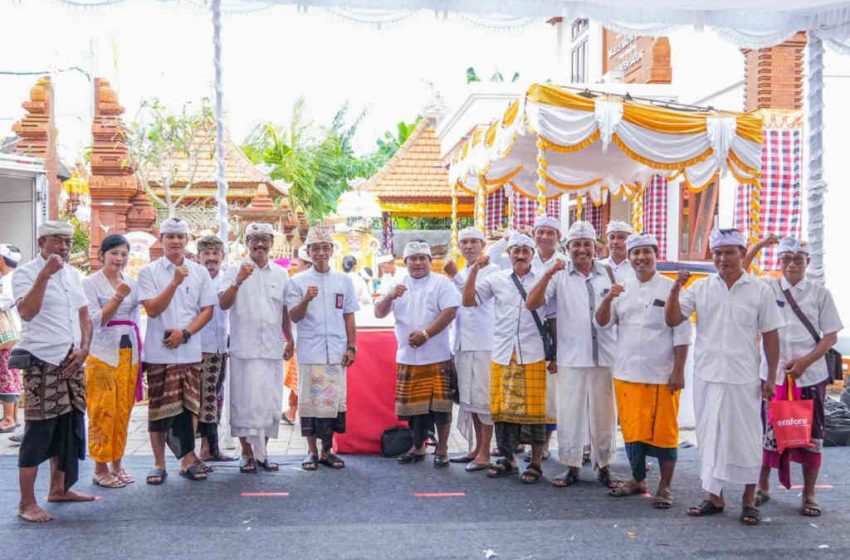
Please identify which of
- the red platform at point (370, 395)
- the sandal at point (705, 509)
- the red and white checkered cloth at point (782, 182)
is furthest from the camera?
the red and white checkered cloth at point (782, 182)

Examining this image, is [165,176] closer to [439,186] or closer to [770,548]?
[439,186]

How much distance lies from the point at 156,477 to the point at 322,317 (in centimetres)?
153

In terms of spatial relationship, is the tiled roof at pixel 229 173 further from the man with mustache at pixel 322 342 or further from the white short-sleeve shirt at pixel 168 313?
the white short-sleeve shirt at pixel 168 313

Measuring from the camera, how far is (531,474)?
5828 mm

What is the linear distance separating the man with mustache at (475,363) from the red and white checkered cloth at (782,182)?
254 inches

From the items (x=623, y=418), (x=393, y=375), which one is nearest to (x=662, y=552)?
(x=623, y=418)

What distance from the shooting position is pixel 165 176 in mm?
20484

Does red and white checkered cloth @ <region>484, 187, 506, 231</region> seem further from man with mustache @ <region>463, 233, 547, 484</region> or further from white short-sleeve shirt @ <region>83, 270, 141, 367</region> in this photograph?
white short-sleeve shirt @ <region>83, 270, 141, 367</region>

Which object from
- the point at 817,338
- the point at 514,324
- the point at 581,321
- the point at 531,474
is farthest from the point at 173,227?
the point at 817,338

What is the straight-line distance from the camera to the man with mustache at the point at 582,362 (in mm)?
5660

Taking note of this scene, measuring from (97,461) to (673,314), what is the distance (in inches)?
147

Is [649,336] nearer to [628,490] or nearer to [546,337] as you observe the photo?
[546,337]

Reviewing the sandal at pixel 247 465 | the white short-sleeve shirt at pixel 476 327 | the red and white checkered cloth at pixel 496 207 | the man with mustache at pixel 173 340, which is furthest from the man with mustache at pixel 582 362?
the red and white checkered cloth at pixel 496 207

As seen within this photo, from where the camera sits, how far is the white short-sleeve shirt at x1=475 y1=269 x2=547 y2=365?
229 inches
